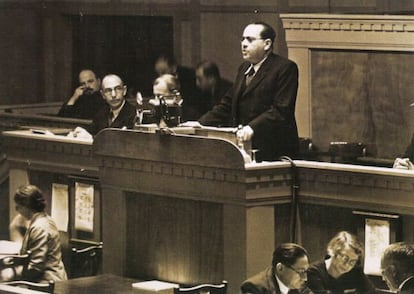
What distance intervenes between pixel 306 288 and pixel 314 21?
0.98m

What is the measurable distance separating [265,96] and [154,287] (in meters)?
0.88

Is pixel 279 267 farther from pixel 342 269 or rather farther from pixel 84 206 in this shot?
pixel 84 206

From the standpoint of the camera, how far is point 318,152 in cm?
475

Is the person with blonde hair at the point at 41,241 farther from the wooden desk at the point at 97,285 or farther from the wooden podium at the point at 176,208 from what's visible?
the wooden podium at the point at 176,208

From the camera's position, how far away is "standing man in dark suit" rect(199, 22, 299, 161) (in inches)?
186

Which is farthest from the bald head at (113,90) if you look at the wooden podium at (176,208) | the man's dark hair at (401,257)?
the man's dark hair at (401,257)

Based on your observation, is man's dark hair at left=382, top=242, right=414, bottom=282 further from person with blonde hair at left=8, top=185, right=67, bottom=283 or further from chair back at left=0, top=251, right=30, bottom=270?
chair back at left=0, top=251, right=30, bottom=270

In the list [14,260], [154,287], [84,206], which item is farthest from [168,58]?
[14,260]

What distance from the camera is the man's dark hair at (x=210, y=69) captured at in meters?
4.94

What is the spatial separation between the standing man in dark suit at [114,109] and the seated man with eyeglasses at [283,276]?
818mm

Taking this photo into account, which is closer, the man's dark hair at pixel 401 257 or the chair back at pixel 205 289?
the man's dark hair at pixel 401 257

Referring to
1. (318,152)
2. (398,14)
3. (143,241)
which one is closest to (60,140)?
(143,241)

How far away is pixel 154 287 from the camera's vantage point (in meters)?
5.04

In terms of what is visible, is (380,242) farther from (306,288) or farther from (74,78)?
(74,78)
